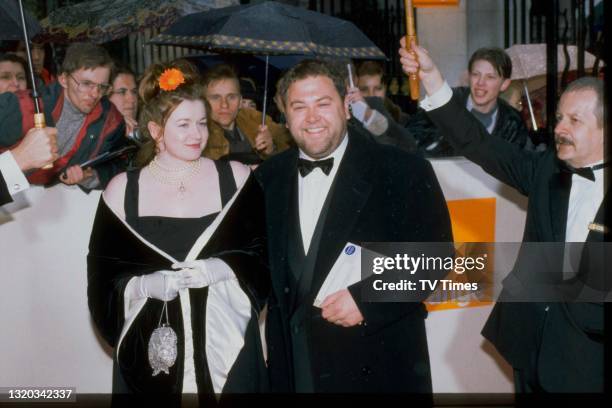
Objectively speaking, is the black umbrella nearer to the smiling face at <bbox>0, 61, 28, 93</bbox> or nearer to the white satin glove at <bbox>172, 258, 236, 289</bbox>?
the smiling face at <bbox>0, 61, 28, 93</bbox>

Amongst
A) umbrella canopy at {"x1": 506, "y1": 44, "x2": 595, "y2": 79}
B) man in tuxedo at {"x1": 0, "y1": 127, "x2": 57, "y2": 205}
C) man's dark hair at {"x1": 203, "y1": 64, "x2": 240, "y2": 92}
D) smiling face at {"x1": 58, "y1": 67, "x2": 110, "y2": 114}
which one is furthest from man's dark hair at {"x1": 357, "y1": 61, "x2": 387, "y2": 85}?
man in tuxedo at {"x1": 0, "y1": 127, "x2": 57, "y2": 205}

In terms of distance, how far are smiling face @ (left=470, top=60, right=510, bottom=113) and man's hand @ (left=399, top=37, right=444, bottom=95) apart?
1567mm

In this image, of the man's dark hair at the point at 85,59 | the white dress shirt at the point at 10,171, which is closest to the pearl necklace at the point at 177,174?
the white dress shirt at the point at 10,171

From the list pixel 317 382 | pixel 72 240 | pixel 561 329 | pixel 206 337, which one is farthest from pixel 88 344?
pixel 561 329

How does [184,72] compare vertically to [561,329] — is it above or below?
above

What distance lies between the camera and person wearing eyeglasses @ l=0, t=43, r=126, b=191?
4535 mm

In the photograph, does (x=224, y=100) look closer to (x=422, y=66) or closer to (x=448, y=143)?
(x=448, y=143)

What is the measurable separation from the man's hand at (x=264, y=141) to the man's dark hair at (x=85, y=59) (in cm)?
98

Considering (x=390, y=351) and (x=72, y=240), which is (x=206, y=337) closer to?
(x=390, y=351)

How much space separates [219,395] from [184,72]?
1.18 metres

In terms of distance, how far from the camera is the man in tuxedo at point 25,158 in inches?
144

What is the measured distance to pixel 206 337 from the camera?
372cm

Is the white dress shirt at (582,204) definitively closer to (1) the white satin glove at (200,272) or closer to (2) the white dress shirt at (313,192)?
(2) the white dress shirt at (313,192)

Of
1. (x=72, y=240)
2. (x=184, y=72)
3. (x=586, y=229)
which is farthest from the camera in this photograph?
(x=72, y=240)
